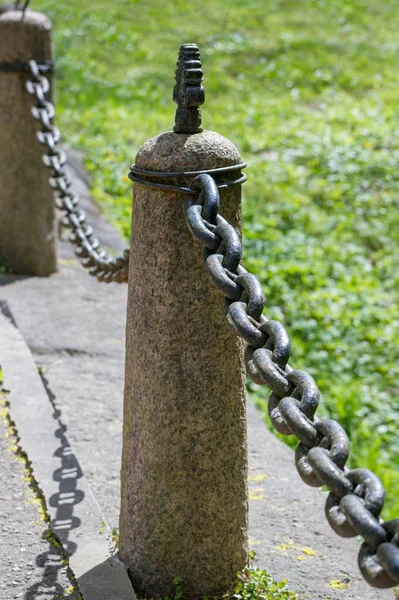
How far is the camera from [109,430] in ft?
12.8

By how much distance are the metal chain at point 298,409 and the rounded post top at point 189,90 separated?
25 cm

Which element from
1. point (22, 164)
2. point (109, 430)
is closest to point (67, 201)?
point (22, 164)

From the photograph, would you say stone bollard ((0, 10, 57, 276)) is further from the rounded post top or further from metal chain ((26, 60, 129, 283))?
the rounded post top

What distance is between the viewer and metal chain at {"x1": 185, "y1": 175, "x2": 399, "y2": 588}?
1.47 metres

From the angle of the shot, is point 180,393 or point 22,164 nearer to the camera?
point 180,393

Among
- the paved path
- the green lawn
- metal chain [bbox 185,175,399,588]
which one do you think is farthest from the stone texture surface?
the green lawn

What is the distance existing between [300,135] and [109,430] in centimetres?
745

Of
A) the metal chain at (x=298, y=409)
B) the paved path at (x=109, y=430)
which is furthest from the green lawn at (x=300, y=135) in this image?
the metal chain at (x=298, y=409)

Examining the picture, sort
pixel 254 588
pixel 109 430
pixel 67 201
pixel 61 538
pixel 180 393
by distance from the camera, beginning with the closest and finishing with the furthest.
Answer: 1. pixel 180 393
2. pixel 254 588
3. pixel 61 538
4. pixel 109 430
5. pixel 67 201

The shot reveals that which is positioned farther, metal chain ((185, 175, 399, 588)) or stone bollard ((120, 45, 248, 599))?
stone bollard ((120, 45, 248, 599))

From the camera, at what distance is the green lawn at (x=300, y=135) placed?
23.0 feet

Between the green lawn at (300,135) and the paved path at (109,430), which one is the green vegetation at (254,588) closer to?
the paved path at (109,430)

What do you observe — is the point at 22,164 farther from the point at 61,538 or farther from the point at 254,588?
the point at 254,588

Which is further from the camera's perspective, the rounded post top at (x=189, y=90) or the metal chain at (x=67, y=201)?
the metal chain at (x=67, y=201)
